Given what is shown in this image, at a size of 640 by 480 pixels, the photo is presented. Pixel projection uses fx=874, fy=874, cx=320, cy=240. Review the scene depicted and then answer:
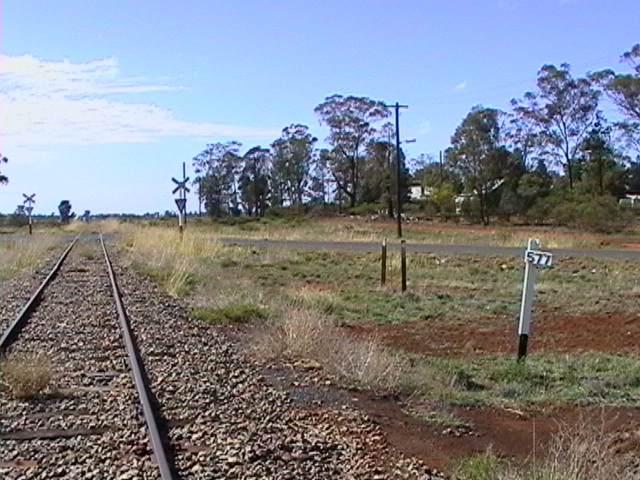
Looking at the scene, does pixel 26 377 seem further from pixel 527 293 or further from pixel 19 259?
pixel 19 259

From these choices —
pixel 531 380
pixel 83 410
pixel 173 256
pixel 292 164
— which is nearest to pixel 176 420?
pixel 83 410

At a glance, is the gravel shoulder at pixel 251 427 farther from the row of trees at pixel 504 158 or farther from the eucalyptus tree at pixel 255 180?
the eucalyptus tree at pixel 255 180

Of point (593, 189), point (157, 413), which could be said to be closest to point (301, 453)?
point (157, 413)

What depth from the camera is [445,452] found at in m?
6.60

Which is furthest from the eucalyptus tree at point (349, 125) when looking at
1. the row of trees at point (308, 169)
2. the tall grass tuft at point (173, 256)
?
the tall grass tuft at point (173, 256)

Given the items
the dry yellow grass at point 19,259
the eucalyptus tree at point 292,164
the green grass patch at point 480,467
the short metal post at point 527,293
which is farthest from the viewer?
the eucalyptus tree at point 292,164

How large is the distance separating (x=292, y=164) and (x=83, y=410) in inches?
4090

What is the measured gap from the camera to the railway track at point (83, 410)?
6164 mm

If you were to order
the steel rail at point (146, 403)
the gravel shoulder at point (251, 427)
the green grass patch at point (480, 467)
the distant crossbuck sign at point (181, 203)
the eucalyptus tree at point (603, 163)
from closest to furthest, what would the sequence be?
the green grass patch at point (480, 467) → the steel rail at point (146, 403) → the gravel shoulder at point (251, 427) → the distant crossbuck sign at point (181, 203) → the eucalyptus tree at point (603, 163)

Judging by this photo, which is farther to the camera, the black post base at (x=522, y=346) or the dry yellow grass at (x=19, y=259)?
the dry yellow grass at (x=19, y=259)

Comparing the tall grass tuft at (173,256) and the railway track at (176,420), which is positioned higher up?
the railway track at (176,420)

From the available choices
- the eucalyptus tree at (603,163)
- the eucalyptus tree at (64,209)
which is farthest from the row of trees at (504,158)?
the eucalyptus tree at (64,209)

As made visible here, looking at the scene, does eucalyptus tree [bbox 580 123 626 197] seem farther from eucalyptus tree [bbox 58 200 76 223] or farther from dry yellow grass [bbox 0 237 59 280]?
eucalyptus tree [bbox 58 200 76 223]

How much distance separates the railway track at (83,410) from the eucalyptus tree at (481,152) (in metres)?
67.2
